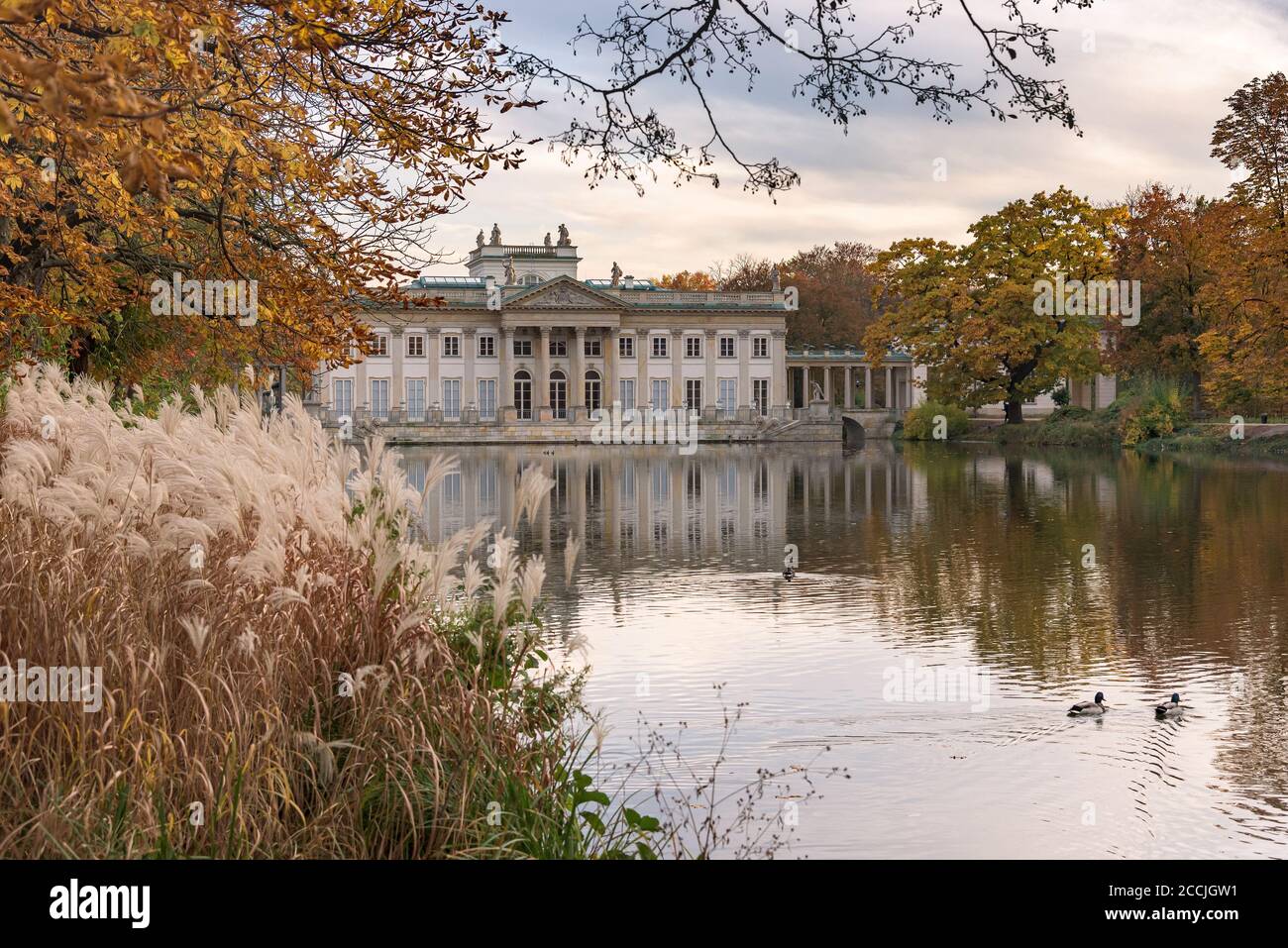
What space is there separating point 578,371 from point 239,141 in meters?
76.7

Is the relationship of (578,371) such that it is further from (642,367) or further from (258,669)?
(258,669)

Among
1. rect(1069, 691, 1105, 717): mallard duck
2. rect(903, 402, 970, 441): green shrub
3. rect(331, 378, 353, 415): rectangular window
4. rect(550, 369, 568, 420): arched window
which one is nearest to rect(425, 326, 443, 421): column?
rect(331, 378, 353, 415): rectangular window

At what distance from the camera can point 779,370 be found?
291 ft

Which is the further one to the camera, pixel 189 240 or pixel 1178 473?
pixel 1178 473

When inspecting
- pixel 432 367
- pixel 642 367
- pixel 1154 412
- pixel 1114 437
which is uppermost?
pixel 432 367

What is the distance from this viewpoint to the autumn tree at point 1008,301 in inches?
2219

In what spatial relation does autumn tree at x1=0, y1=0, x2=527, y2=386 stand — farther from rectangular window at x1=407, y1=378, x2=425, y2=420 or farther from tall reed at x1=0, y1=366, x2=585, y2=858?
rectangular window at x1=407, y1=378, x2=425, y2=420

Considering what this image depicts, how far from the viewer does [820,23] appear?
7.39 m

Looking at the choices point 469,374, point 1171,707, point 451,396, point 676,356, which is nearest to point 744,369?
point 676,356

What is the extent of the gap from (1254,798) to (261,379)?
11.9 metres

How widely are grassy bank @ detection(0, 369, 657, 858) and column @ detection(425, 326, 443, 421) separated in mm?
78017

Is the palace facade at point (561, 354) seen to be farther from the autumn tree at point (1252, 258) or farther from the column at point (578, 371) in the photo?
the autumn tree at point (1252, 258)
